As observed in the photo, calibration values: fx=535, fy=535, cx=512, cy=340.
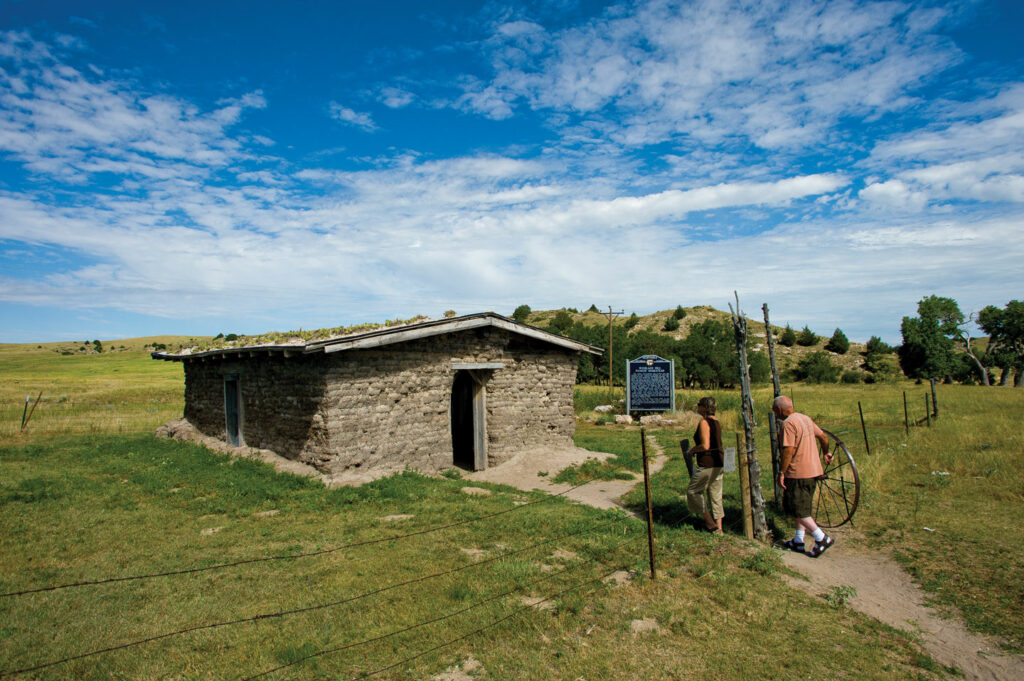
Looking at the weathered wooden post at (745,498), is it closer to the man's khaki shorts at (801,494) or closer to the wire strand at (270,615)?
the man's khaki shorts at (801,494)

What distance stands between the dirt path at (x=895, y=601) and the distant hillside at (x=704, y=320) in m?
49.2

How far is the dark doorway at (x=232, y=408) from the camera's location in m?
14.9

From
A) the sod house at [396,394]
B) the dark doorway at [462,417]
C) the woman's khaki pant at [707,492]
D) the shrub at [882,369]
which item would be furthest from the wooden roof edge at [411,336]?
the shrub at [882,369]

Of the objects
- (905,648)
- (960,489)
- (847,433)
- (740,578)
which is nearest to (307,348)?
(740,578)

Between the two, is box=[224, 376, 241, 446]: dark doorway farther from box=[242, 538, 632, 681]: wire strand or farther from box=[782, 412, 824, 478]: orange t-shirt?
box=[782, 412, 824, 478]: orange t-shirt

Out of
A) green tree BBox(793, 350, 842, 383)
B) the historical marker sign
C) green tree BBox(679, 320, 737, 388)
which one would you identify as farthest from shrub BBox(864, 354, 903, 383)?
the historical marker sign

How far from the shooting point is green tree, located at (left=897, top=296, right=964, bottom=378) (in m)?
49.9

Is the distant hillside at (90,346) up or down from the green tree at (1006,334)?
up

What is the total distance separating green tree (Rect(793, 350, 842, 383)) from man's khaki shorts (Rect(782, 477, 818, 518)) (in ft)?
156

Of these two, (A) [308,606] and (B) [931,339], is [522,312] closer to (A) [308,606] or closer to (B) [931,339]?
(B) [931,339]

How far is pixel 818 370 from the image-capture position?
4959 centimetres

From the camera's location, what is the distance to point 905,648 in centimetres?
493

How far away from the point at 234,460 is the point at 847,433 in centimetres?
1837

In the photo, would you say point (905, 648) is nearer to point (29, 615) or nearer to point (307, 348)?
point (29, 615)
